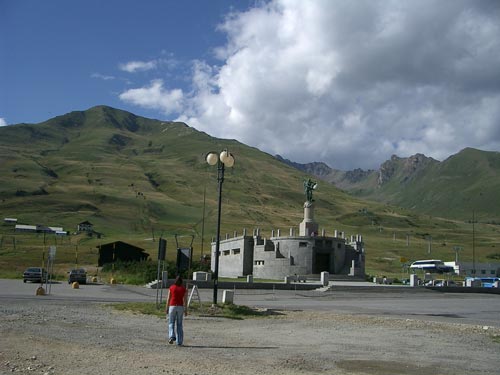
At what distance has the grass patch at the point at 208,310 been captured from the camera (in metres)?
20.7

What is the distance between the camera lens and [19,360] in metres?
10.1

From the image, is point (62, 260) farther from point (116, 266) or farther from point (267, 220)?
point (267, 220)

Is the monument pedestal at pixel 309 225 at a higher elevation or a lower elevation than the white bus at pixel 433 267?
higher

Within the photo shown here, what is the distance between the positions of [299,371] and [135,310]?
12.2 m

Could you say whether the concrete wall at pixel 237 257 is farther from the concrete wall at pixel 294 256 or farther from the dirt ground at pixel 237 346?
the dirt ground at pixel 237 346

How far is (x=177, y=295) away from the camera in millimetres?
13641

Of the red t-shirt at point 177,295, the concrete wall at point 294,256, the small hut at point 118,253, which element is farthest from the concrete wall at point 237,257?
the red t-shirt at point 177,295

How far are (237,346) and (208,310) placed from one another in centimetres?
830

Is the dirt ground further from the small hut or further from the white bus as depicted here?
the white bus

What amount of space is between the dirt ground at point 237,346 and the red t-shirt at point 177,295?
973 mm

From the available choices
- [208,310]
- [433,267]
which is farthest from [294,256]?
[433,267]

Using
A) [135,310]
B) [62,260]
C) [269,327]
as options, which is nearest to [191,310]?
[135,310]

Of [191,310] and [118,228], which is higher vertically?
[118,228]

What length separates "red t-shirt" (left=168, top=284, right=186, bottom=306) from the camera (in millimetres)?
13484
